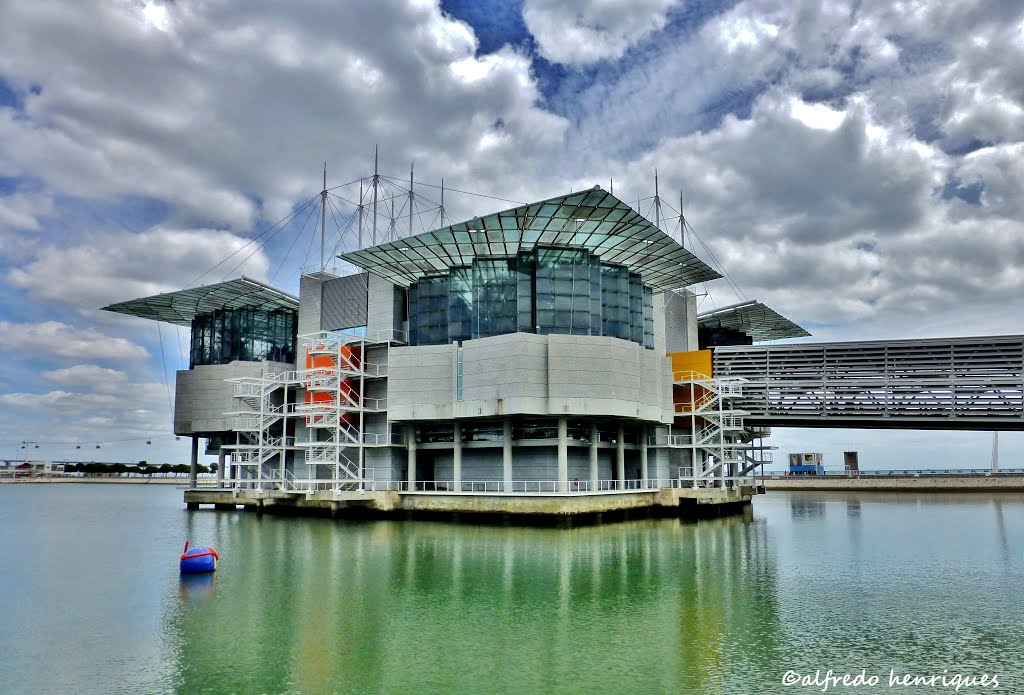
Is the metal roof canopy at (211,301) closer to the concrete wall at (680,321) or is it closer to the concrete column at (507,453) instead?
the concrete column at (507,453)

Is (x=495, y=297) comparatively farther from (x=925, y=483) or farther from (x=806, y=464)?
(x=806, y=464)

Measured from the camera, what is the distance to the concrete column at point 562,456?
4922 cm

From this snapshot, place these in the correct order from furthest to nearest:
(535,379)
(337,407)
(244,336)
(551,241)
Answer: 1. (244,336)
2. (337,407)
3. (551,241)
4. (535,379)

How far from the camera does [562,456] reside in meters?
50.3

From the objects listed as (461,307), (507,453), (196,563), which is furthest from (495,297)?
(196,563)

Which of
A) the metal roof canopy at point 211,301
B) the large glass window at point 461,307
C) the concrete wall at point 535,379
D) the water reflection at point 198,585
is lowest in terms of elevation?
the water reflection at point 198,585

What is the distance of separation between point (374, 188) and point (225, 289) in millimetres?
17614

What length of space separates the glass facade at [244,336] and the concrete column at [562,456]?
36898 mm

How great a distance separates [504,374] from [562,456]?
22.6ft

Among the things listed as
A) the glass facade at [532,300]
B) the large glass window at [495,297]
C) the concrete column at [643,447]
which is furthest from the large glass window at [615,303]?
the concrete column at [643,447]

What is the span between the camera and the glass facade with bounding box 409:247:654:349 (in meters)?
53.7

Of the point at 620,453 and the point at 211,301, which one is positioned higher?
the point at 211,301

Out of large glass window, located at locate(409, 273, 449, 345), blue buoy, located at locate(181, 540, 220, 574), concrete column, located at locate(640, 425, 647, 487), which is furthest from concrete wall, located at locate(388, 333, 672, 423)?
blue buoy, located at locate(181, 540, 220, 574)

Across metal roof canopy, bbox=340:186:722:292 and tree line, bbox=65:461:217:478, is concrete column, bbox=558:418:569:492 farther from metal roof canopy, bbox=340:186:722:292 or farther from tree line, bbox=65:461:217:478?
tree line, bbox=65:461:217:478
